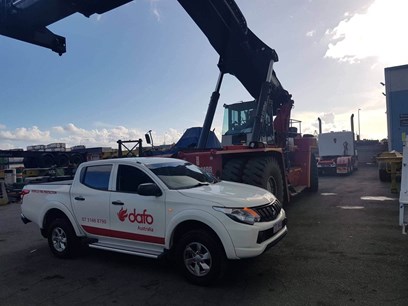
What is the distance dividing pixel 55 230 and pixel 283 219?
4019 millimetres

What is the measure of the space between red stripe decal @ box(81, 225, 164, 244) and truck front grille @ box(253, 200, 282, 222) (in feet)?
4.68

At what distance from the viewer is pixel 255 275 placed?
184 inches

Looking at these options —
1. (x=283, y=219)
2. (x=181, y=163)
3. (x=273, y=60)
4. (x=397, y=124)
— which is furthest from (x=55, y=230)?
(x=397, y=124)

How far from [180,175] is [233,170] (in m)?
2.50

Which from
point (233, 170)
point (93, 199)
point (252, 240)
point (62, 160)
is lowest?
point (252, 240)

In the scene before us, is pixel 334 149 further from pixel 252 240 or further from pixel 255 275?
pixel 252 240

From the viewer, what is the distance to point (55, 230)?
598 cm

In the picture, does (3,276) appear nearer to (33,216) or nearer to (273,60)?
(33,216)

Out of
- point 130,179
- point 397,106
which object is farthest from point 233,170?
point 397,106

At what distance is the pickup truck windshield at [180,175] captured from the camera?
16.6 feet

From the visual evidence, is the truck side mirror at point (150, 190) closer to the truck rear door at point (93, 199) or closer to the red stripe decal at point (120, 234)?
the red stripe decal at point (120, 234)

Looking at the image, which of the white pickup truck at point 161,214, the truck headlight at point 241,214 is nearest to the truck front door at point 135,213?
the white pickup truck at point 161,214

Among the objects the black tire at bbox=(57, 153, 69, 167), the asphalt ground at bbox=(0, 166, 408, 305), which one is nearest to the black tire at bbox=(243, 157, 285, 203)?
the asphalt ground at bbox=(0, 166, 408, 305)

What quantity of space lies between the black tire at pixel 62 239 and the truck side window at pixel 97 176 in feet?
2.75
